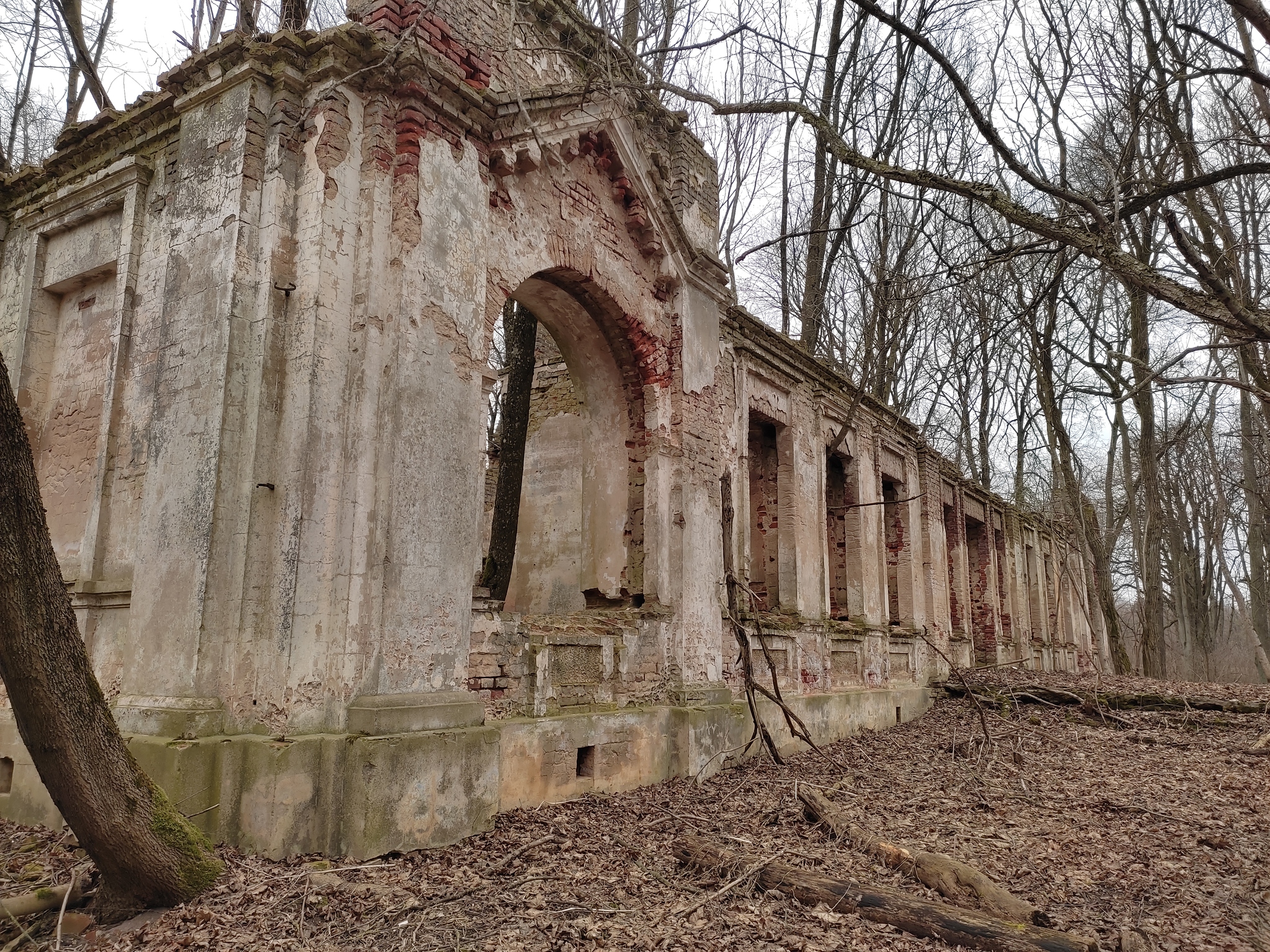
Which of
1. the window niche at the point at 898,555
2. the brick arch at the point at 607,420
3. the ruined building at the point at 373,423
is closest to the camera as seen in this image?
the ruined building at the point at 373,423

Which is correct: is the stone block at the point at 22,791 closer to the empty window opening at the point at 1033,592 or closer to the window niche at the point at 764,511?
the window niche at the point at 764,511

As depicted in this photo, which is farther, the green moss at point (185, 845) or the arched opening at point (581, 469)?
the arched opening at point (581, 469)

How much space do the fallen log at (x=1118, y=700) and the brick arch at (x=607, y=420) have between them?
21.0 feet

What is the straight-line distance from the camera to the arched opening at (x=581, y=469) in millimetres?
8289

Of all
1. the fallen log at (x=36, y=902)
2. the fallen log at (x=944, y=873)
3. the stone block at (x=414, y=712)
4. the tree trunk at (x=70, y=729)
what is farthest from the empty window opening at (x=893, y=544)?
the fallen log at (x=36, y=902)

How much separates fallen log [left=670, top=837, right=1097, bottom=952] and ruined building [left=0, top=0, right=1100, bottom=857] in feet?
5.26

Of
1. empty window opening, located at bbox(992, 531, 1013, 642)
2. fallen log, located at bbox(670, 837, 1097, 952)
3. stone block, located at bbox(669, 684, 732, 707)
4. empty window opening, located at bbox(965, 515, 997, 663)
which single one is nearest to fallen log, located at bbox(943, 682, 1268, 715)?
stone block, located at bbox(669, 684, 732, 707)

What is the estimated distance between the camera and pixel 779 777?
26.8 feet

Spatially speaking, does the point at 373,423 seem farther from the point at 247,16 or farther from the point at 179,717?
the point at 247,16

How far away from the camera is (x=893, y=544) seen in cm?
1522

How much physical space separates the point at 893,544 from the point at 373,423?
1156 centimetres

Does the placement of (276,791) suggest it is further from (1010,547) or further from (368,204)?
(1010,547)

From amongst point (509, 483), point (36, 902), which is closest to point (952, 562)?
point (509, 483)

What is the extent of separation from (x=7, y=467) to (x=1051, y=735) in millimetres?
11298
